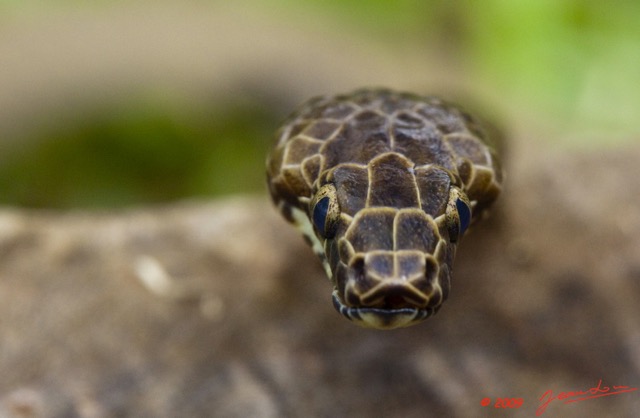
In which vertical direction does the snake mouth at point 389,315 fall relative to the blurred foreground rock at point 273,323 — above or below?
above

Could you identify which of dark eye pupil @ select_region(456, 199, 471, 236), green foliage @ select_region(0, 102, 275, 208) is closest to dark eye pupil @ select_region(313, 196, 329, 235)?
dark eye pupil @ select_region(456, 199, 471, 236)

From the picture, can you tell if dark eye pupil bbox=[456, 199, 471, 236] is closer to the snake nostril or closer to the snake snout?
the snake snout

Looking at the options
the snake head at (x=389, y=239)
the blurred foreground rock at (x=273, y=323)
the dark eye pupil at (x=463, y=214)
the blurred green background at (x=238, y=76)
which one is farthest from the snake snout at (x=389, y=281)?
the blurred green background at (x=238, y=76)

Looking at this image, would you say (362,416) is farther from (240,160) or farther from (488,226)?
(240,160)

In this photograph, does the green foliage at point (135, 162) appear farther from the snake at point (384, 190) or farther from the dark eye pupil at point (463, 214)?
the dark eye pupil at point (463, 214)

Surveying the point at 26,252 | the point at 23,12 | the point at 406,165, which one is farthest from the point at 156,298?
the point at 23,12

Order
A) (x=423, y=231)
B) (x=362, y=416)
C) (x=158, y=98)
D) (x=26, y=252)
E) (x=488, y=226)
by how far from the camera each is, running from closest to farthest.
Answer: (x=423, y=231)
(x=362, y=416)
(x=26, y=252)
(x=488, y=226)
(x=158, y=98)
